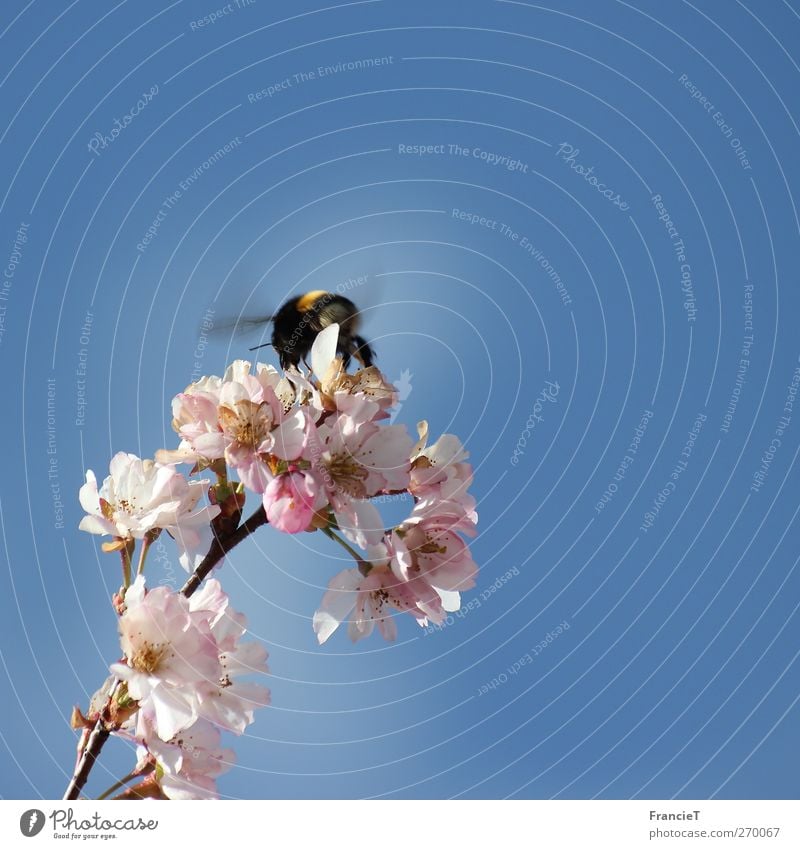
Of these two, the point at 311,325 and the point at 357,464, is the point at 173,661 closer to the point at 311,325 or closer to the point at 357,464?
the point at 357,464

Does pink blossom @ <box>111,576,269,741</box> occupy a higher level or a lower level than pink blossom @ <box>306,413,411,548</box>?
lower

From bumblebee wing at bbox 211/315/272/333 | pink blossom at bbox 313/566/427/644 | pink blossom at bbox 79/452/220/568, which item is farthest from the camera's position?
bumblebee wing at bbox 211/315/272/333

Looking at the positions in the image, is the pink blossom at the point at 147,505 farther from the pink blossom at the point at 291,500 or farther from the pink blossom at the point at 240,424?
the pink blossom at the point at 291,500

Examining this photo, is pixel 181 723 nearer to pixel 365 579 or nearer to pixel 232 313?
pixel 365 579

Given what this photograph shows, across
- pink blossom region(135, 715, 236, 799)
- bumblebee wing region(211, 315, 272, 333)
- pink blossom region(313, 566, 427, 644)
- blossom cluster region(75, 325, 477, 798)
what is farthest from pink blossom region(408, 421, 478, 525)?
bumblebee wing region(211, 315, 272, 333)

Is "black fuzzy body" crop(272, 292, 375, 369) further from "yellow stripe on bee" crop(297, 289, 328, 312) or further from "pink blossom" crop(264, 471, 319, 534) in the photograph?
"pink blossom" crop(264, 471, 319, 534)

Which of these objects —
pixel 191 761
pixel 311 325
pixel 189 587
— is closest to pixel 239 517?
pixel 189 587
